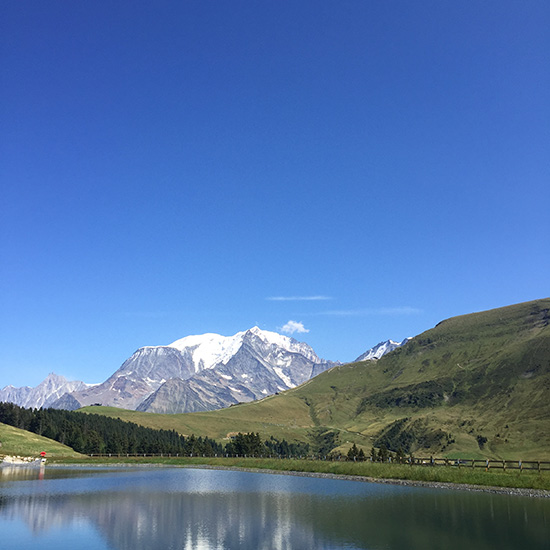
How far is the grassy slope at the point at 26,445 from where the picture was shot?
17321cm

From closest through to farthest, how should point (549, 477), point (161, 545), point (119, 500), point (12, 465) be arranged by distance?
point (161, 545), point (119, 500), point (549, 477), point (12, 465)

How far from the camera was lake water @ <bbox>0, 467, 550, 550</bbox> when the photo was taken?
43062mm

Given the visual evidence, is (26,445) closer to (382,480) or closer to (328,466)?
(328,466)

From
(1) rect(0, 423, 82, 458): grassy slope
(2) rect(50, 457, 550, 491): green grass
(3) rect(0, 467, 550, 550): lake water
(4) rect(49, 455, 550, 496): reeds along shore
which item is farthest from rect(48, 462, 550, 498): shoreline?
(1) rect(0, 423, 82, 458): grassy slope

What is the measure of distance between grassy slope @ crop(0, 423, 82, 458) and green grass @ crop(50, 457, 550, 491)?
608 inches

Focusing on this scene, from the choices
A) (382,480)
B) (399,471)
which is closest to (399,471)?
(399,471)

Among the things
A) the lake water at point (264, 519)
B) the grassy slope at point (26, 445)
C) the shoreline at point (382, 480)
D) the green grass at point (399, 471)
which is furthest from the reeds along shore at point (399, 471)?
the grassy slope at point (26, 445)

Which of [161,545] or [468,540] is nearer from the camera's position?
[161,545]

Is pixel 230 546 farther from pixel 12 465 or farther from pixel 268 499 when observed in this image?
pixel 12 465

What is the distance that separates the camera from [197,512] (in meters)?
60.0

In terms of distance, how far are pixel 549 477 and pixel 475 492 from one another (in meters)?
11.8

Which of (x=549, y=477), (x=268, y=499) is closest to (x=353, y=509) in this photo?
(x=268, y=499)

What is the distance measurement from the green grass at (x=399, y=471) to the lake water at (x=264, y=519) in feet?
28.7

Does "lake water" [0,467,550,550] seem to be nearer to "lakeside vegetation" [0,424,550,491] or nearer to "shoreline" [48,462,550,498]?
"shoreline" [48,462,550,498]
